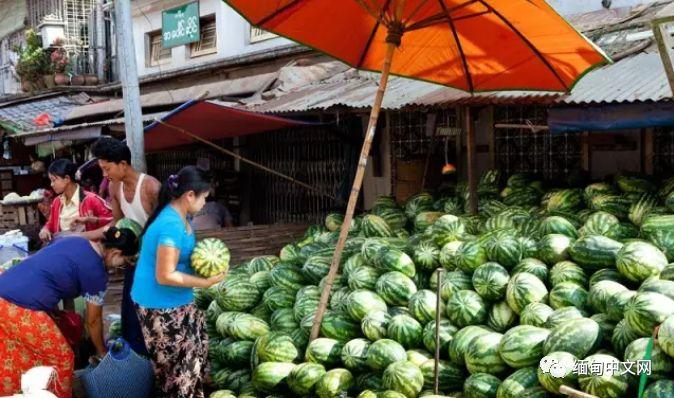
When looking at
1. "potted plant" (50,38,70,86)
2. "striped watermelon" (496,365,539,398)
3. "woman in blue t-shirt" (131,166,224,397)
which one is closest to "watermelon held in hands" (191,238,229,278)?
"woman in blue t-shirt" (131,166,224,397)

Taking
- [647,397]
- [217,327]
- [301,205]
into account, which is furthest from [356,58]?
[301,205]

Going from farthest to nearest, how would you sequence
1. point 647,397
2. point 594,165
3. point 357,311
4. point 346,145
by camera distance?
1. point 346,145
2. point 594,165
3. point 357,311
4. point 647,397

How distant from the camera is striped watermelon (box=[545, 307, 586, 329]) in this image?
159 inches

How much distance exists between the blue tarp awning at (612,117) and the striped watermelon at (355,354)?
238 centimetres

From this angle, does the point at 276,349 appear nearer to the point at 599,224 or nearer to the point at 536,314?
the point at 536,314

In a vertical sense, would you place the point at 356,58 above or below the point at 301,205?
above

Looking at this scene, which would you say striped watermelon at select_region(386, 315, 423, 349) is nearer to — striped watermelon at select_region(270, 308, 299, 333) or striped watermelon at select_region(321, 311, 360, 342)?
striped watermelon at select_region(321, 311, 360, 342)

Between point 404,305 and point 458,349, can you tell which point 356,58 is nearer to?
point 404,305

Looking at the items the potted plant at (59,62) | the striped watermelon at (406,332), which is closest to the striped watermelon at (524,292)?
the striped watermelon at (406,332)

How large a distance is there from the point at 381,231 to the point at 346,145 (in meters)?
3.28

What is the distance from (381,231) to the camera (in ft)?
20.6

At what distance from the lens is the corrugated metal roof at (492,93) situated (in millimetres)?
5164

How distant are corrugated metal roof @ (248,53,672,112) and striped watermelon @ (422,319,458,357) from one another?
207cm

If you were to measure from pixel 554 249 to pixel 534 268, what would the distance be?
0.83 ft
